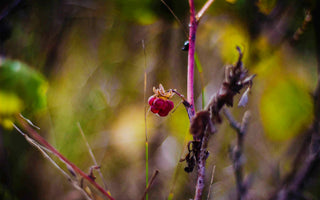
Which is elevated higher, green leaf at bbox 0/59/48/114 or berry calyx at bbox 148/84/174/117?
green leaf at bbox 0/59/48/114

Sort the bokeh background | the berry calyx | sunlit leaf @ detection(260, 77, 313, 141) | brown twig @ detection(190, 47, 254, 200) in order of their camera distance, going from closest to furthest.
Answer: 1. brown twig @ detection(190, 47, 254, 200)
2. the berry calyx
3. sunlit leaf @ detection(260, 77, 313, 141)
4. the bokeh background

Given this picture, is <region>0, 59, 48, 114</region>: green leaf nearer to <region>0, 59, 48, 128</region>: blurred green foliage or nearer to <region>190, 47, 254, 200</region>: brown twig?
<region>0, 59, 48, 128</region>: blurred green foliage

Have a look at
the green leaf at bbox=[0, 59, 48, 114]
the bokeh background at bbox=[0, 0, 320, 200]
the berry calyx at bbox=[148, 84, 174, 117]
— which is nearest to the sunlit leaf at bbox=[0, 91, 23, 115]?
the green leaf at bbox=[0, 59, 48, 114]

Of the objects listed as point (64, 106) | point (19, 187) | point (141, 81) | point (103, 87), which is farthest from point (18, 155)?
point (141, 81)

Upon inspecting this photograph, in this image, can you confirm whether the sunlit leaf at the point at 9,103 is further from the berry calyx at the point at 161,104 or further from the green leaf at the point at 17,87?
the berry calyx at the point at 161,104

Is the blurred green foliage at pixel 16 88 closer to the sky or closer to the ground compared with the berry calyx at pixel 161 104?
closer to the sky

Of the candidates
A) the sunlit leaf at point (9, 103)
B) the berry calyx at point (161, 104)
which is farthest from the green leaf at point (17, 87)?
the berry calyx at point (161, 104)

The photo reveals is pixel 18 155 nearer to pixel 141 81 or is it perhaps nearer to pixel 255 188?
pixel 141 81

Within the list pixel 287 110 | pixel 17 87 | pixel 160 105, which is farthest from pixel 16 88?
pixel 287 110
